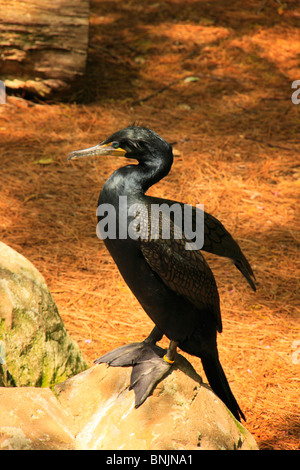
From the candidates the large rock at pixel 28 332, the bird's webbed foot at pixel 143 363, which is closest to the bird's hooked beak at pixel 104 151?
the large rock at pixel 28 332

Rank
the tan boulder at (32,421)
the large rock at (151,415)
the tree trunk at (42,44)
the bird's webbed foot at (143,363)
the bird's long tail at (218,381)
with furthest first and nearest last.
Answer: the tree trunk at (42,44)
the bird's long tail at (218,381)
the bird's webbed foot at (143,363)
the large rock at (151,415)
the tan boulder at (32,421)

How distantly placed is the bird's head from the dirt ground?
1542 millimetres

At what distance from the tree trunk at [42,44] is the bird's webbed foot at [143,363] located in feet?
12.9

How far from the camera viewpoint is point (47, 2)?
219 inches

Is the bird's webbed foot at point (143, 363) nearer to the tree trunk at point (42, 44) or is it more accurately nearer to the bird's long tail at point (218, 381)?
the bird's long tail at point (218, 381)

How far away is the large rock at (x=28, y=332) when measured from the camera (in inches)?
96.6

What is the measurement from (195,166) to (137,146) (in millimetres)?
2893

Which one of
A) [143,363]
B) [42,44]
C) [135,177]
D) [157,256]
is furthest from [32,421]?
[42,44]

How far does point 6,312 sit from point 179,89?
4.52 m

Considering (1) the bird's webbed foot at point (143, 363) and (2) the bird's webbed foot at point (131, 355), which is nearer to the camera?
(1) the bird's webbed foot at point (143, 363)

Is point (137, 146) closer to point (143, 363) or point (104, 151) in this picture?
point (104, 151)

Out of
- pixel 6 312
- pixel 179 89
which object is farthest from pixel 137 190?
pixel 179 89

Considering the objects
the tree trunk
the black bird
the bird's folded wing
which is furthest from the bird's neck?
the tree trunk
